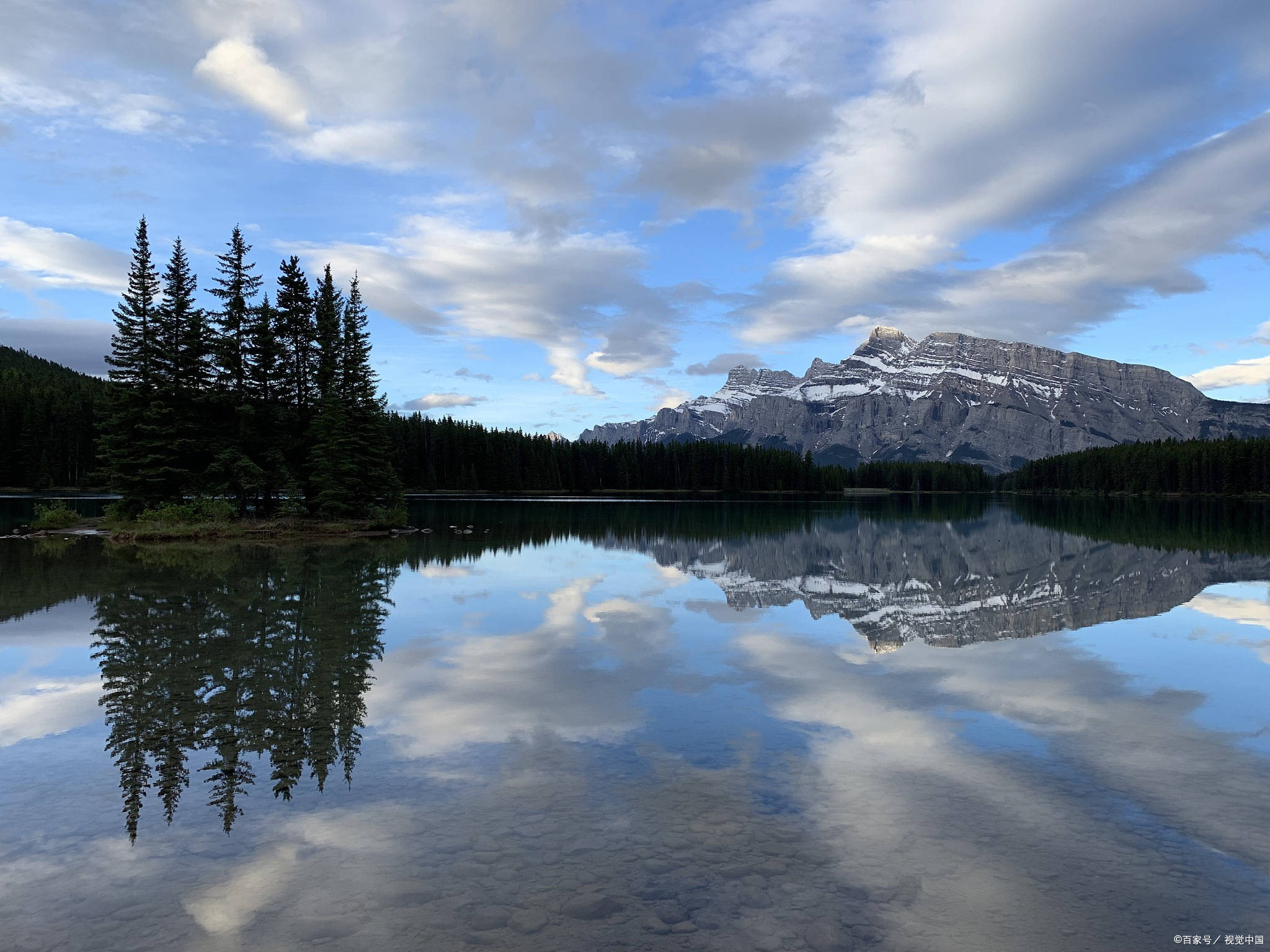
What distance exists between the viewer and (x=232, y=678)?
51.4ft

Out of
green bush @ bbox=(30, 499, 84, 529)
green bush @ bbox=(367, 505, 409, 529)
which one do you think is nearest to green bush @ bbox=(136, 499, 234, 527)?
green bush @ bbox=(30, 499, 84, 529)

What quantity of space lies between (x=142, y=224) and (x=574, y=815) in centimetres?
6242

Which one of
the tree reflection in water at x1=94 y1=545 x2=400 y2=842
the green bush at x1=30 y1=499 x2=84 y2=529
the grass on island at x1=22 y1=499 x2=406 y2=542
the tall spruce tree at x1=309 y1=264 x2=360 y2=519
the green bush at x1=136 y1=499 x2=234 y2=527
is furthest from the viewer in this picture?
the tall spruce tree at x1=309 y1=264 x2=360 y2=519

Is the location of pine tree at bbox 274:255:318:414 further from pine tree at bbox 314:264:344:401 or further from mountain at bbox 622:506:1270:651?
mountain at bbox 622:506:1270:651

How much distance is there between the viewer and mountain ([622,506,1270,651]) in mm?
25547

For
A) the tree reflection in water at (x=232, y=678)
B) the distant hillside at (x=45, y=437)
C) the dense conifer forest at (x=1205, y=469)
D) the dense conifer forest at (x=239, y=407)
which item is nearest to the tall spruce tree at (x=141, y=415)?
the dense conifer forest at (x=239, y=407)

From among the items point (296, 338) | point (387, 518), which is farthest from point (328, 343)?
point (387, 518)

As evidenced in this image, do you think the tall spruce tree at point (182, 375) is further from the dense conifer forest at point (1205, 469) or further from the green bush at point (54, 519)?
the dense conifer forest at point (1205, 469)

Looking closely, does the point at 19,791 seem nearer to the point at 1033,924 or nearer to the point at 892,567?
the point at 1033,924

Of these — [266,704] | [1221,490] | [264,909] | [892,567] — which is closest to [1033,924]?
[264,909]

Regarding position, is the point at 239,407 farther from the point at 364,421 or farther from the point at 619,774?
the point at 619,774

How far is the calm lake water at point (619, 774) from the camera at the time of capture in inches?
293

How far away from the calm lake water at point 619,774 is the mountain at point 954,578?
0.59m

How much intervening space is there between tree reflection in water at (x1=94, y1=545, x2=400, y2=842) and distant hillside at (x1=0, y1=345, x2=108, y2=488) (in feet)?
381
